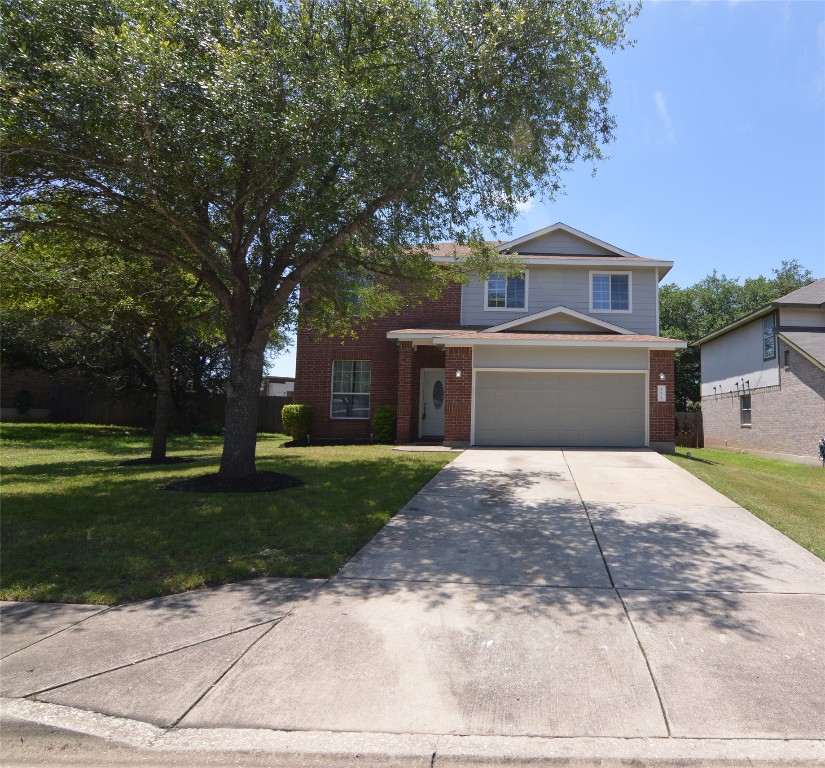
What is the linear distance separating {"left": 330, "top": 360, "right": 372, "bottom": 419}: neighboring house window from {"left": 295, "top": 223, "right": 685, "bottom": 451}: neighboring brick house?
0.03 m

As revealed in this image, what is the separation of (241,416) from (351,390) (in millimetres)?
8901

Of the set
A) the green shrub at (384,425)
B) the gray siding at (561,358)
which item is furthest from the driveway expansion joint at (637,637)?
the green shrub at (384,425)

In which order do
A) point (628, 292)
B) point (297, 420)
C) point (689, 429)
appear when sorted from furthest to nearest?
1. point (689, 429)
2. point (628, 292)
3. point (297, 420)

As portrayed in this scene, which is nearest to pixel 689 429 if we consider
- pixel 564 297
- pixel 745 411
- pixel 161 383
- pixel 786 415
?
pixel 745 411

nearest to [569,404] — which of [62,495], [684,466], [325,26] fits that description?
[684,466]

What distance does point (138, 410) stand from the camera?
24.5 m

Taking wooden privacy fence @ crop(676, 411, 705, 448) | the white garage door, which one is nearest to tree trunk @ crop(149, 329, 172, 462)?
the white garage door

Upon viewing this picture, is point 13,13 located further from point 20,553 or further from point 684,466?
point 684,466

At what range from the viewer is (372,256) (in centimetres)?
1128

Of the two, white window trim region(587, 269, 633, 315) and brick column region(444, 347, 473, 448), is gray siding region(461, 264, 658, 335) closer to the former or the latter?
white window trim region(587, 269, 633, 315)

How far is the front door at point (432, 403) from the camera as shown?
17.7 m

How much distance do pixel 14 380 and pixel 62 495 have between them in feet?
73.2

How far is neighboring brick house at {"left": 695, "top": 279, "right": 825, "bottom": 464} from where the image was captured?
57.5ft

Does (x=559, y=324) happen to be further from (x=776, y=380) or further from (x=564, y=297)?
(x=776, y=380)
